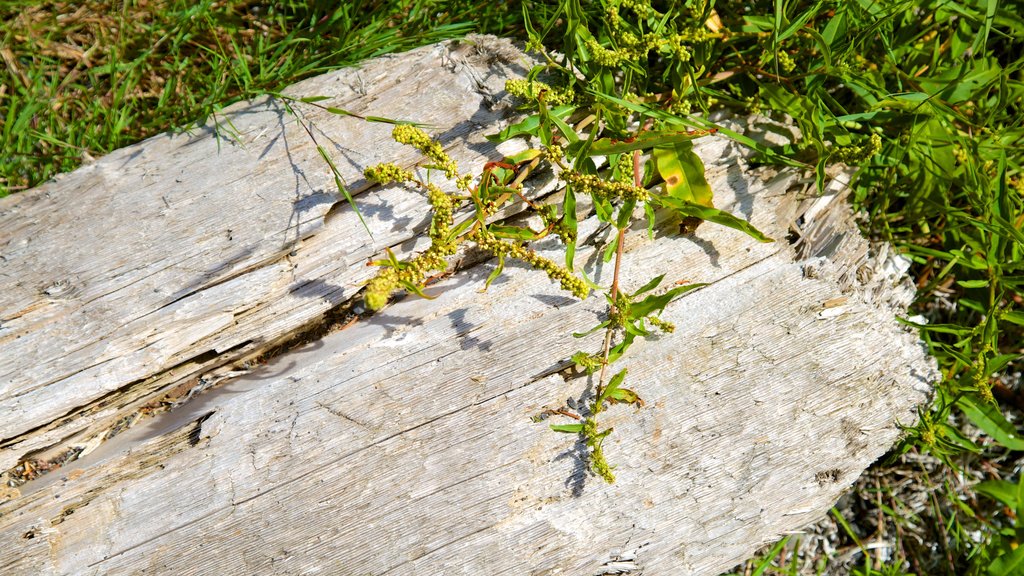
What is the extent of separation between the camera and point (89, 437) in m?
2.16

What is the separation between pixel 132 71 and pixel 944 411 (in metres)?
3.44

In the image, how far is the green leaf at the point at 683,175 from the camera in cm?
213

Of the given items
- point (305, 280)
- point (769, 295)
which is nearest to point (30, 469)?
point (305, 280)

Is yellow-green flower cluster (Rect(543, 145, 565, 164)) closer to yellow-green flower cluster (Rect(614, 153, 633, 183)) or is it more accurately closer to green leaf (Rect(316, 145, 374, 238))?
yellow-green flower cluster (Rect(614, 153, 633, 183))

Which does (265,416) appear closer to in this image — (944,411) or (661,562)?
(661,562)

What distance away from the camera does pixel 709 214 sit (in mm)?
2045

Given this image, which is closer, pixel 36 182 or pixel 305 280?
pixel 305 280

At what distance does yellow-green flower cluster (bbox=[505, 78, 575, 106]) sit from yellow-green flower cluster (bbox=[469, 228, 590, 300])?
0.45 m

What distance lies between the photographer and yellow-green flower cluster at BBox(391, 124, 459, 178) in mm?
1852

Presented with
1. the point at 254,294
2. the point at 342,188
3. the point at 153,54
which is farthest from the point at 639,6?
the point at 153,54

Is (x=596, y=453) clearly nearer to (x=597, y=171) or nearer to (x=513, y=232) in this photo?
(x=513, y=232)

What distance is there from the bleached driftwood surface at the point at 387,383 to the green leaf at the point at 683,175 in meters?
0.18

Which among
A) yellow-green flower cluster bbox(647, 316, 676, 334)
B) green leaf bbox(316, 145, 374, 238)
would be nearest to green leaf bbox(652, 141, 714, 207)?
yellow-green flower cluster bbox(647, 316, 676, 334)

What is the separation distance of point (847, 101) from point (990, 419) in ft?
4.30
